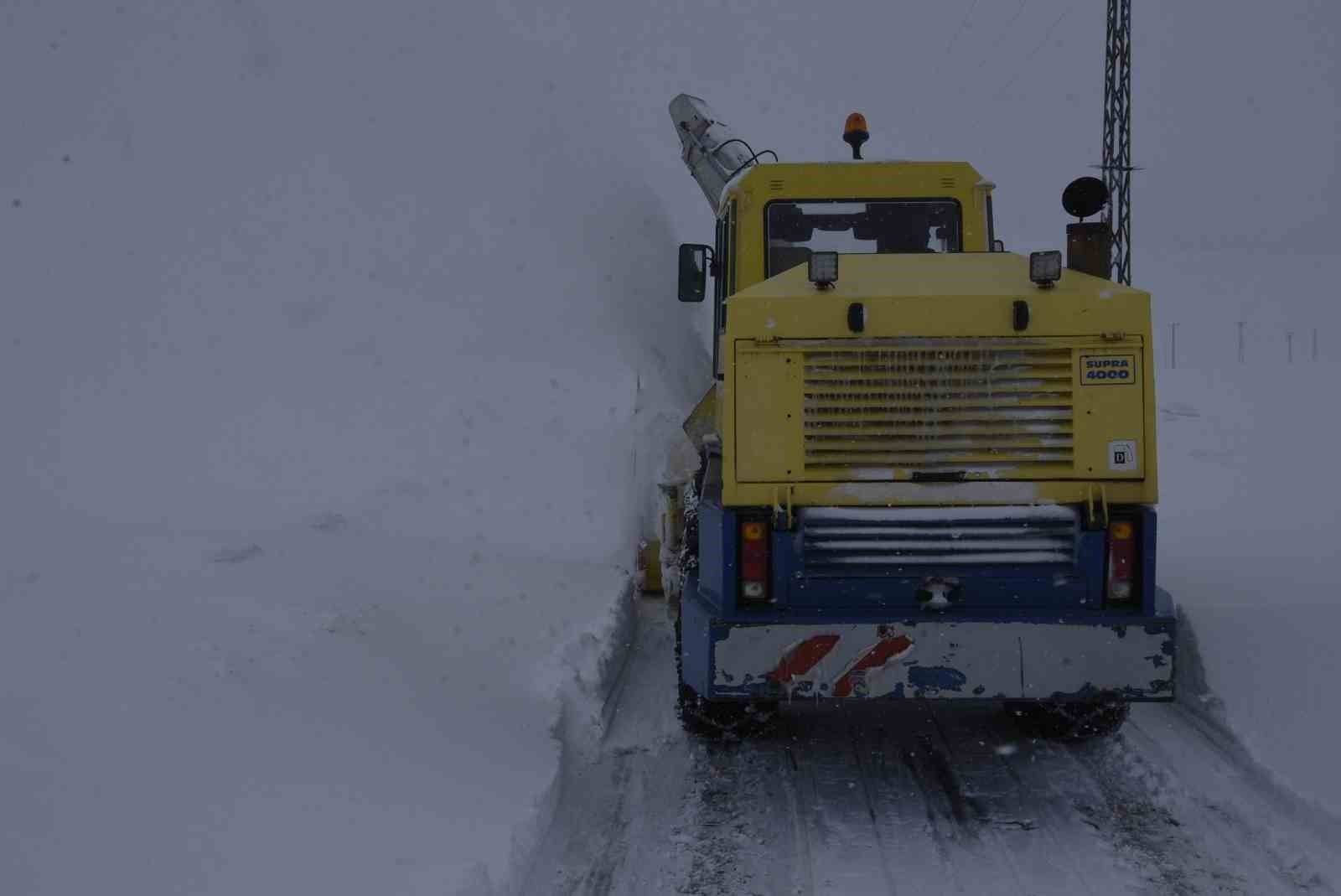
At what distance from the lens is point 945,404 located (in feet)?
16.4

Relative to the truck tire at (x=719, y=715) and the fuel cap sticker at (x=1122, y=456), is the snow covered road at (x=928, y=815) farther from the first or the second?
the fuel cap sticker at (x=1122, y=456)

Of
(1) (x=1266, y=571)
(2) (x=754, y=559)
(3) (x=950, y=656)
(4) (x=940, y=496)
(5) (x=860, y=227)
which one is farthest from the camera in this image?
(1) (x=1266, y=571)

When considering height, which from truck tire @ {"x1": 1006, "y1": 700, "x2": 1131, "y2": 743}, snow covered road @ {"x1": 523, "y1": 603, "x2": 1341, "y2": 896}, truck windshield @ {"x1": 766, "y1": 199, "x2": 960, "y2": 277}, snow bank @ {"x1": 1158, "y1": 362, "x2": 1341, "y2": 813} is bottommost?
snow covered road @ {"x1": 523, "y1": 603, "x2": 1341, "y2": 896}

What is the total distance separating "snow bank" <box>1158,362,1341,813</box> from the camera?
5574 mm

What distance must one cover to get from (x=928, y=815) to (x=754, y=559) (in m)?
1.31

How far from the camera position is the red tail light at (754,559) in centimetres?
512

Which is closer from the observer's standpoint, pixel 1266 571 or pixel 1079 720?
pixel 1079 720

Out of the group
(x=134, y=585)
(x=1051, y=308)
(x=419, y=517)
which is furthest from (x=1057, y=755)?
(x=419, y=517)

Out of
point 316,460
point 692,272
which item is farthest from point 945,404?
point 316,460

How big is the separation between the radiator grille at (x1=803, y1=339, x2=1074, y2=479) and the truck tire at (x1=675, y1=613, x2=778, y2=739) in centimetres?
153

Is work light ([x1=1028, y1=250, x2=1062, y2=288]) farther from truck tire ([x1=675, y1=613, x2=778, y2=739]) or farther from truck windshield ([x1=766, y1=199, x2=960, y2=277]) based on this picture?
truck tire ([x1=675, y1=613, x2=778, y2=739])

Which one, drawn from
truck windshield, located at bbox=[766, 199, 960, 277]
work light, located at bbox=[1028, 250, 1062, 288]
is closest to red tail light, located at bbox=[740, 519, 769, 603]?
work light, located at bbox=[1028, 250, 1062, 288]

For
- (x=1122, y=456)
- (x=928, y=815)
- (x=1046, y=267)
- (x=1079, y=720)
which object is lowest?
(x=928, y=815)

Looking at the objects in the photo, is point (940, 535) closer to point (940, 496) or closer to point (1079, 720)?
point (940, 496)
